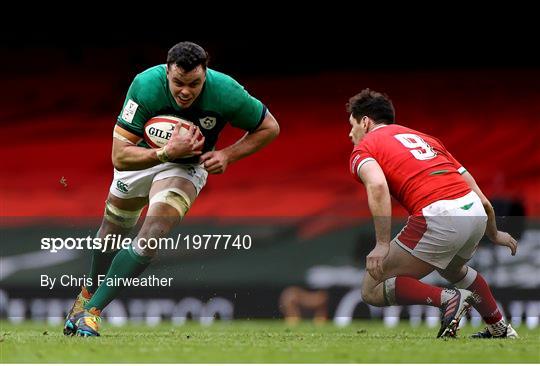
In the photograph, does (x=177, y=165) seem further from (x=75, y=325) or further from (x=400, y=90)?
(x=400, y=90)

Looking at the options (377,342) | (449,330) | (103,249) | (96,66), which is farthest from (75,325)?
(96,66)

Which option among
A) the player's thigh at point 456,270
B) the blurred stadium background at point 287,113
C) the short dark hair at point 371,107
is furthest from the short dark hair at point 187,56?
the blurred stadium background at point 287,113

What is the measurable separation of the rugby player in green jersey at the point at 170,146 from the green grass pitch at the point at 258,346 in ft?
1.35

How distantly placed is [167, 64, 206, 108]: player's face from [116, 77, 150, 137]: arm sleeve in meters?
0.20

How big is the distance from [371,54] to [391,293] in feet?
23.6

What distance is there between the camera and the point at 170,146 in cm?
686

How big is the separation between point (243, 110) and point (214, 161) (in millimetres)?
538

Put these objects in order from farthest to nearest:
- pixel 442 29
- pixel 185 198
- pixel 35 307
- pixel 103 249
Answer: pixel 442 29
pixel 35 307
pixel 103 249
pixel 185 198

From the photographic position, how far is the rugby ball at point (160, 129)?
7125 mm

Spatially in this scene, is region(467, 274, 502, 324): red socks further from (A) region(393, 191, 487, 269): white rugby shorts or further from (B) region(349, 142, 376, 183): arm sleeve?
(B) region(349, 142, 376, 183): arm sleeve

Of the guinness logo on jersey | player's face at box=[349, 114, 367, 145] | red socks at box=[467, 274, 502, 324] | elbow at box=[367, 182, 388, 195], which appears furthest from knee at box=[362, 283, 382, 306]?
→ the guinness logo on jersey

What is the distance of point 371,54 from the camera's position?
45.2ft

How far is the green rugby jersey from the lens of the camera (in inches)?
276

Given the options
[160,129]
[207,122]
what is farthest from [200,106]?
[160,129]
